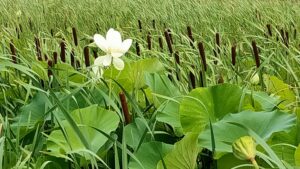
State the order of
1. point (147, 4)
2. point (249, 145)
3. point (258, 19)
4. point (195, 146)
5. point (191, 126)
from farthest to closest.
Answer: point (147, 4)
point (258, 19)
point (191, 126)
point (195, 146)
point (249, 145)

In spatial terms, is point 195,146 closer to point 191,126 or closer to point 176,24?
point 191,126

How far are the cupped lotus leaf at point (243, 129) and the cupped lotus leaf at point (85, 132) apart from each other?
239 mm

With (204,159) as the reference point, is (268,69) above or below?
above

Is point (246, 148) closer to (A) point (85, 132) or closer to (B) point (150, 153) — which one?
(B) point (150, 153)

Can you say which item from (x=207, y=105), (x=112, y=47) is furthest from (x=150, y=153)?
(x=112, y=47)

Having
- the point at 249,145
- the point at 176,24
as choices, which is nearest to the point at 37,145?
the point at 249,145

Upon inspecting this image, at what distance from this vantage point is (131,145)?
1.30 metres

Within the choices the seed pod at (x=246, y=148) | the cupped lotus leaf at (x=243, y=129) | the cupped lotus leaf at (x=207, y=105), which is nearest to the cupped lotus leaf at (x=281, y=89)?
the cupped lotus leaf at (x=207, y=105)

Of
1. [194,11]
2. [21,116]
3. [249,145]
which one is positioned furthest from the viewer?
A: [194,11]

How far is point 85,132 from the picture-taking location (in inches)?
50.3

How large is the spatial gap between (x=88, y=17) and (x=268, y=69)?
3.18m

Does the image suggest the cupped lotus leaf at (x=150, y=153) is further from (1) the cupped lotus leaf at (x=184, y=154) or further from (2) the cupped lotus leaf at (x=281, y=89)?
(2) the cupped lotus leaf at (x=281, y=89)

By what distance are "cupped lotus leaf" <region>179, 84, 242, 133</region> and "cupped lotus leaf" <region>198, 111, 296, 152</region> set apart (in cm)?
10

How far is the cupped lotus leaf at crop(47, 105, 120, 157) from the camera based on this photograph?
1252 mm
